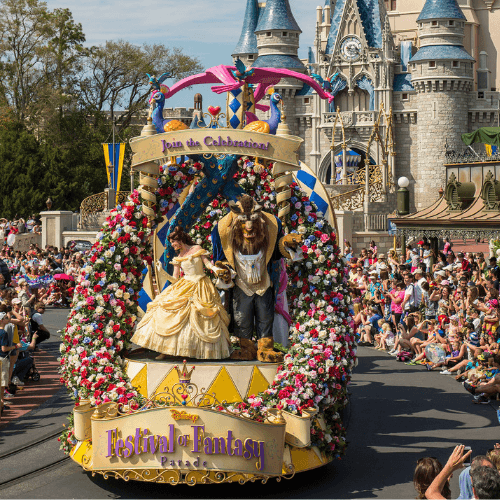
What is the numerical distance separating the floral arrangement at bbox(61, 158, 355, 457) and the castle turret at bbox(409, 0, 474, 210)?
4072 centimetres

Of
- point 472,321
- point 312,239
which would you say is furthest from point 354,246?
point 312,239

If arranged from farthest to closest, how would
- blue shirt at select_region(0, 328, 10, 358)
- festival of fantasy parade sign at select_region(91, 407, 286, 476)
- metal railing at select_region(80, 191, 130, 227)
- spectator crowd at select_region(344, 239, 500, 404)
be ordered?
metal railing at select_region(80, 191, 130, 227) < spectator crowd at select_region(344, 239, 500, 404) < blue shirt at select_region(0, 328, 10, 358) < festival of fantasy parade sign at select_region(91, 407, 286, 476)

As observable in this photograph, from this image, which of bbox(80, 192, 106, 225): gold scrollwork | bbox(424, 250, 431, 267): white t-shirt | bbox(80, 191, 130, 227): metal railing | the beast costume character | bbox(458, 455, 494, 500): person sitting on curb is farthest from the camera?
bbox(80, 192, 106, 225): gold scrollwork

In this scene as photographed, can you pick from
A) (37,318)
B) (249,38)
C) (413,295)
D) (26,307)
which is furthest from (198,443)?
(249,38)

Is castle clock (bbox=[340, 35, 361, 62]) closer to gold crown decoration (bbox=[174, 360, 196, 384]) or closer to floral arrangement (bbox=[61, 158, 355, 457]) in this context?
floral arrangement (bbox=[61, 158, 355, 457])

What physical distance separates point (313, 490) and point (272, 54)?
45.7m

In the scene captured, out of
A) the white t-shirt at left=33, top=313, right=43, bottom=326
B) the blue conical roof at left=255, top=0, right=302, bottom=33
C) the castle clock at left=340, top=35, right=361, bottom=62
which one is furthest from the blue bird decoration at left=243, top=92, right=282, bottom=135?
the blue conical roof at left=255, top=0, right=302, bottom=33

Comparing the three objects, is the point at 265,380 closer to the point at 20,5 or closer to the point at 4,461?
the point at 4,461

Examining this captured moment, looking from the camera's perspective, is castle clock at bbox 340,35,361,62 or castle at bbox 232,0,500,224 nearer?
castle at bbox 232,0,500,224

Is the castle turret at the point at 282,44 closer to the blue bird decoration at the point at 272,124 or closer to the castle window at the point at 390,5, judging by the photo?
the castle window at the point at 390,5

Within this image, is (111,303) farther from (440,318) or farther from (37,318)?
(440,318)

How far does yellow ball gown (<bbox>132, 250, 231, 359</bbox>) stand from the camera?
838 centimetres

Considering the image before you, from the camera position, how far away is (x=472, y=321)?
12578mm

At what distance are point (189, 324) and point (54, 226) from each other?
24.2 metres
